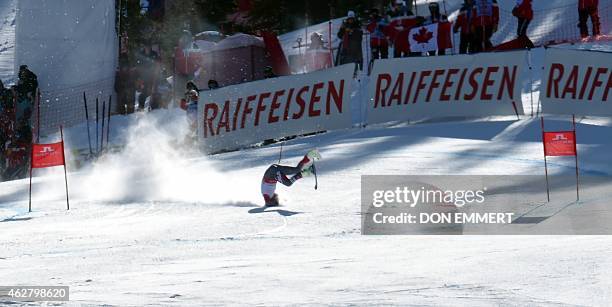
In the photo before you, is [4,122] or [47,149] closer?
[47,149]

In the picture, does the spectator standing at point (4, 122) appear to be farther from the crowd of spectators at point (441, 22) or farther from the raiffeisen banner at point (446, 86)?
the raiffeisen banner at point (446, 86)

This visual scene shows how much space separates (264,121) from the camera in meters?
20.3

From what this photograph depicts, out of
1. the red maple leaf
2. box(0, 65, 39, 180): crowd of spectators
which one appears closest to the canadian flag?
the red maple leaf

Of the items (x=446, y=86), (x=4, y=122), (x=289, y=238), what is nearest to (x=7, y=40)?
(x=4, y=122)

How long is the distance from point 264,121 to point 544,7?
10244 mm

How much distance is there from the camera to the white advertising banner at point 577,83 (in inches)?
754

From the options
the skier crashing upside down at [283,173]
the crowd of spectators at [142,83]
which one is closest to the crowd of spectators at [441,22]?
the crowd of spectators at [142,83]

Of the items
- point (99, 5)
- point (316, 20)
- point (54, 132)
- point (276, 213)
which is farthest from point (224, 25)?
point (276, 213)

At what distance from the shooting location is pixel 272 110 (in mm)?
20328

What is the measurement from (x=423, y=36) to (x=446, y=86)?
247 cm

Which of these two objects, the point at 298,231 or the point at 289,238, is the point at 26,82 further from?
the point at 289,238

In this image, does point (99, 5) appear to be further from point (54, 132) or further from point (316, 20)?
point (316, 20)

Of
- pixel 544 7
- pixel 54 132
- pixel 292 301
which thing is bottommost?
pixel 292 301

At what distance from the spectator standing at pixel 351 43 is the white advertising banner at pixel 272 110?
2865 millimetres
